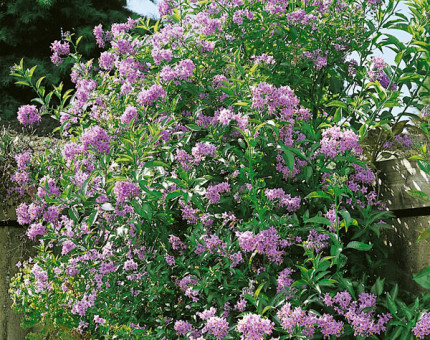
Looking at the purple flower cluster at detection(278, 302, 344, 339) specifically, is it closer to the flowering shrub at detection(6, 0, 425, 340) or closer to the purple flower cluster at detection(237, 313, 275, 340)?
the flowering shrub at detection(6, 0, 425, 340)

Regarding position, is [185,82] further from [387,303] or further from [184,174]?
[387,303]

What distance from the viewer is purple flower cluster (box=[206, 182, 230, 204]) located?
234cm

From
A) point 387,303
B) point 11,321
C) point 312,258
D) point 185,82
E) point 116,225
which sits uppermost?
point 185,82

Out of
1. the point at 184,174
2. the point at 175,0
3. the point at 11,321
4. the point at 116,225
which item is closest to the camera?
the point at 184,174

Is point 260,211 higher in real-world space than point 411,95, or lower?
lower

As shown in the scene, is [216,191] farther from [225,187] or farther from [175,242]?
[175,242]

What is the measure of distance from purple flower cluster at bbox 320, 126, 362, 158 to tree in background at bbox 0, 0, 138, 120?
7.06 m

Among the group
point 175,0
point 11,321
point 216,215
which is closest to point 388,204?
point 216,215

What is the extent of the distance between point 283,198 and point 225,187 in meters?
0.28

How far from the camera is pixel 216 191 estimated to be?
7.72 ft

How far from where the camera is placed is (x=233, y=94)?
246cm

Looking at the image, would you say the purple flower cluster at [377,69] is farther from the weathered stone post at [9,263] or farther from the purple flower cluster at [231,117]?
the weathered stone post at [9,263]

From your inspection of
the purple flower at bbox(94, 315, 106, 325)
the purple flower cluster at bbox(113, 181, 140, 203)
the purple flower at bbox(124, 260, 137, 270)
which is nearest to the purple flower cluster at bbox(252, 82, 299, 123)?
the purple flower cluster at bbox(113, 181, 140, 203)

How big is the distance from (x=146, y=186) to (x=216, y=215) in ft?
1.18
